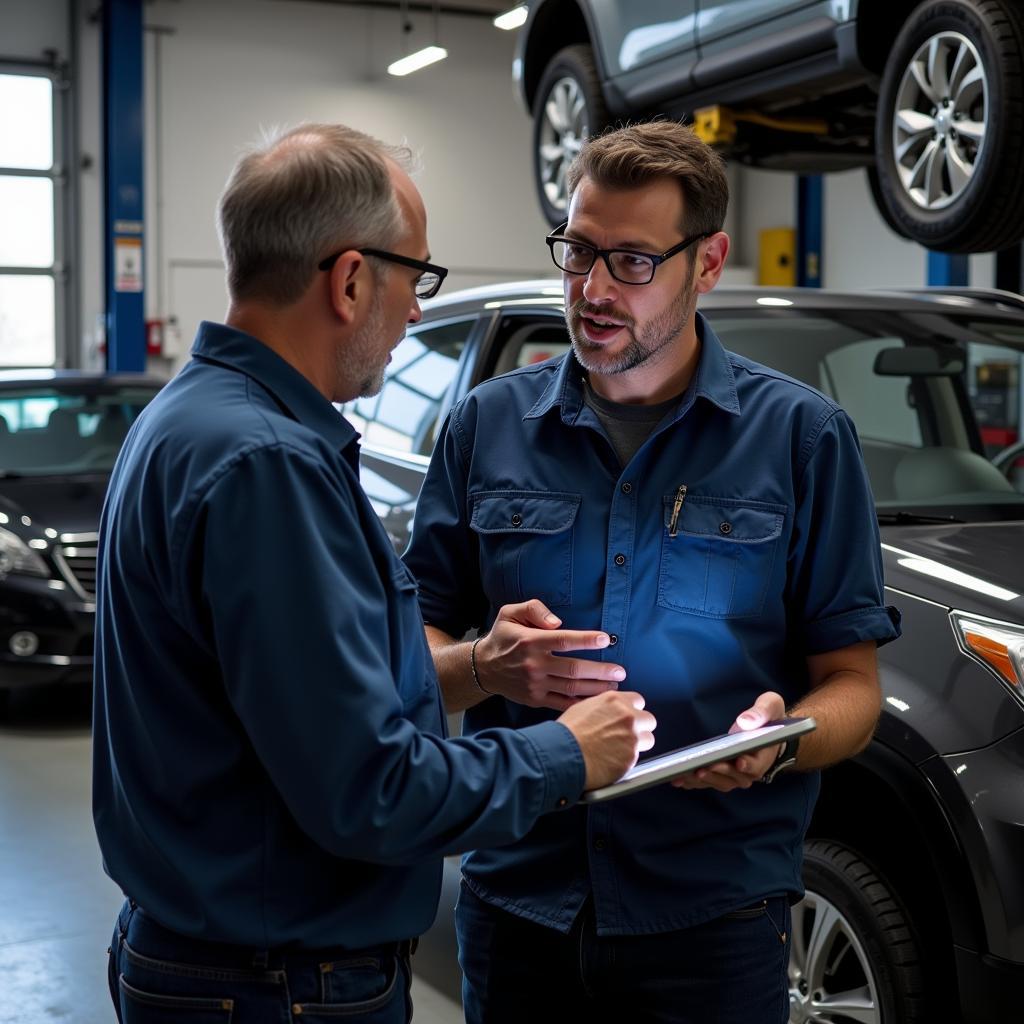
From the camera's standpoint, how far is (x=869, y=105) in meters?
5.71

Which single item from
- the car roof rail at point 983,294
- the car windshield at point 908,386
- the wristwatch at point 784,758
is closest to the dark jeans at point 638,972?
the wristwatch at point 784,758

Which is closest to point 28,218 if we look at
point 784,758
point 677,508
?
point 677,508

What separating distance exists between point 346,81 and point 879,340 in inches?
498

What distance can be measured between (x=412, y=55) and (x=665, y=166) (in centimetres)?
1253

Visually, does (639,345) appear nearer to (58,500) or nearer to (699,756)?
(699,756)

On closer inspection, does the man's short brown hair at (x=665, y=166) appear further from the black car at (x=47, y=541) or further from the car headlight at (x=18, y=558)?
the car headlight at (x=18, y=558)

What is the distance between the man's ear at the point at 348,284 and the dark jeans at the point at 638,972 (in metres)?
0.78

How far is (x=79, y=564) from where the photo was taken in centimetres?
549

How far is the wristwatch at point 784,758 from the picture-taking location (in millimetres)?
1568

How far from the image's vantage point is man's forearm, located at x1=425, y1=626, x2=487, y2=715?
5.77 feet

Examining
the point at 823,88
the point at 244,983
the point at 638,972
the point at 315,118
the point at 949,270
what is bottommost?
the point at 638,972

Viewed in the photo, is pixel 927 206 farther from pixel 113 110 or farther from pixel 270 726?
pixel 113 110

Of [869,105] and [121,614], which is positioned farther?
[869,105]

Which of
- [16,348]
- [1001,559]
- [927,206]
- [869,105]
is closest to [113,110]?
[16,348]
